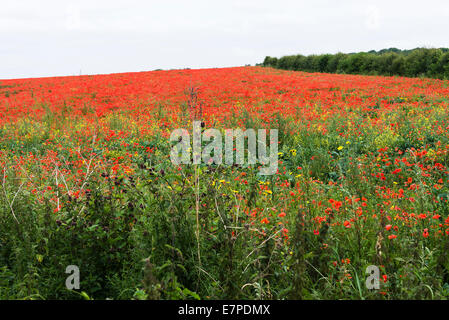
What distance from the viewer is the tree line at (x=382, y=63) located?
71.1ft

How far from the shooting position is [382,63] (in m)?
25.3

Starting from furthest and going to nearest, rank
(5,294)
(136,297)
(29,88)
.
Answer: (29,88), (5,294), (136,297)

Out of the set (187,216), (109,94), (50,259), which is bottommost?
(50,259)

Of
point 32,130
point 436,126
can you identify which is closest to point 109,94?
point 32,130

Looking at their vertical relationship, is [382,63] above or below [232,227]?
above

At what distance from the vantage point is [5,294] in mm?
2426

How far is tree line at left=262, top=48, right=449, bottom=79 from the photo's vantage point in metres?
21.7

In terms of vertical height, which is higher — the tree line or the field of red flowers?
the tree line

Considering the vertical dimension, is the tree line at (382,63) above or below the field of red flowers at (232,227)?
above

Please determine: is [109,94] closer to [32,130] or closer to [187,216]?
[32,130]

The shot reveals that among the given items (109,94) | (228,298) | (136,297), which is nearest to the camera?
(136,297)

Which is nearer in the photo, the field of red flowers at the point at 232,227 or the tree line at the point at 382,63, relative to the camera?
the field of red flowers at the point at 232,227

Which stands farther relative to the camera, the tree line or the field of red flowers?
the tree line
